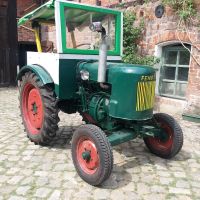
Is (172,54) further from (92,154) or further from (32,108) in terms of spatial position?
(92,154)

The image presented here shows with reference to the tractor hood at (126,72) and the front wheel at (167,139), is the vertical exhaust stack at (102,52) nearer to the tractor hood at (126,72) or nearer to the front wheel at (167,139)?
the tractor hood at (126,72)

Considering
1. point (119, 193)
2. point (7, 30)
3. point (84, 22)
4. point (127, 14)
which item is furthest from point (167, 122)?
point (7, 30)

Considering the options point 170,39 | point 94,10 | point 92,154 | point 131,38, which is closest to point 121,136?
point 92,154

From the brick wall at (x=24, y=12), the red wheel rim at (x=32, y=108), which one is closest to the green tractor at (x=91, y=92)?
the red wheel rim at (x=32, y=108)

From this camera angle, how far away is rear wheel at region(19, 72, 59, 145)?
Result: 165 inches

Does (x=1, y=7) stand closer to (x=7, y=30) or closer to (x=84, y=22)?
(x=7, y=30)

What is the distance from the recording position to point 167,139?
13.9 feet

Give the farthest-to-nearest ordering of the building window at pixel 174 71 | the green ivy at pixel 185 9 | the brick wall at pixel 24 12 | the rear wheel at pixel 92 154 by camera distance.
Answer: the brick wall at pixel 24 12, the building window at pixel 174 71, the green ivy at pixel 185 9, the rear wheel at pixel 92 154

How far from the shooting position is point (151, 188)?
11.2 feet

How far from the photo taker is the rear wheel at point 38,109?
4191 mm

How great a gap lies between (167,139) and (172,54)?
347 centimetres

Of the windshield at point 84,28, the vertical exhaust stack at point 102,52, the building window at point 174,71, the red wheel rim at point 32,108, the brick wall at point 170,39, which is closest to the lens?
the vertical exhaust stack at point 102,52

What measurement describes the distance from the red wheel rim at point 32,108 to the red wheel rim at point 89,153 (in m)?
1.03

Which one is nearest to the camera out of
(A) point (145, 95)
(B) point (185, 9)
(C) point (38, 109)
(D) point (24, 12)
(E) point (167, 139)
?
(A) point (145, 95)
